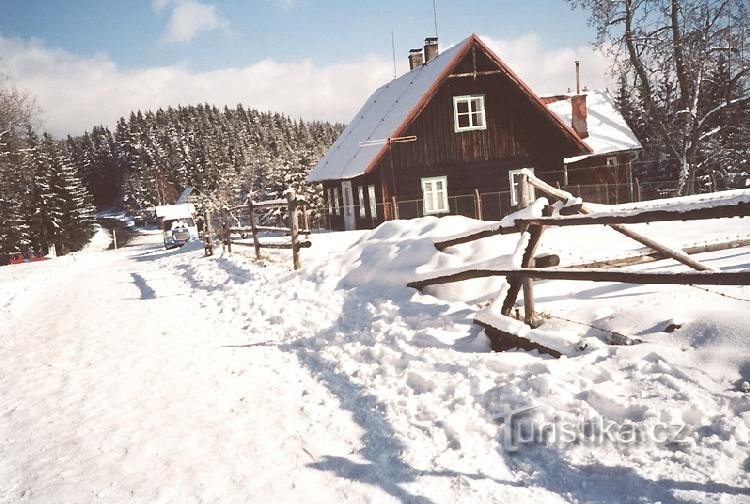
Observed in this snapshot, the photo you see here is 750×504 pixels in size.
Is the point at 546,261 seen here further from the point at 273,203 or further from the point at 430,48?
the point at 430,48

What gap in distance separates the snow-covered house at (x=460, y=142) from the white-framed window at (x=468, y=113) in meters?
0.04

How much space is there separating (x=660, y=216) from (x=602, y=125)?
24644 millimetres

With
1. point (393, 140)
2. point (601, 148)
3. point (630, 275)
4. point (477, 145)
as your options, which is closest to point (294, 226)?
point (630, 275)

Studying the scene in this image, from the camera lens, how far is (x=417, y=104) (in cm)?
1811

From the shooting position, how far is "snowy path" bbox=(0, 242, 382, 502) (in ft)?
10.7

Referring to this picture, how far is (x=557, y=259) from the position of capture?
185 inches

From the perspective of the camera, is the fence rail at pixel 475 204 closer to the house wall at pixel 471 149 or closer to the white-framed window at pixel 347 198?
the house wall at pixel 471 149

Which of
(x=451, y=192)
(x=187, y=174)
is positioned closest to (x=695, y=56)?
(x=451, y=192)

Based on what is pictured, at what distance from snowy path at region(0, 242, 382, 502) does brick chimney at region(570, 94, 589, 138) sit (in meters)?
22.6

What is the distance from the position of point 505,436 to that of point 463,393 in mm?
613

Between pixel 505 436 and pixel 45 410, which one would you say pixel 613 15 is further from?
pixel 45 410

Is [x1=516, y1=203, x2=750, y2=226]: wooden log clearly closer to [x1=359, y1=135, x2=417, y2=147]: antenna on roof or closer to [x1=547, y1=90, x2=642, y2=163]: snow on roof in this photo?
[x1=359, y1=135, x2=417, y2=147]: antenna on roof

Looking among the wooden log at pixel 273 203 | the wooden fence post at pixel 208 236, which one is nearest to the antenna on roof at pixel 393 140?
the wooden log at pixel 273 203

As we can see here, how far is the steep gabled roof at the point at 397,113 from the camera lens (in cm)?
1838
